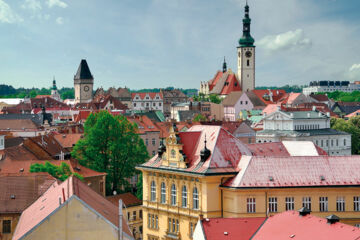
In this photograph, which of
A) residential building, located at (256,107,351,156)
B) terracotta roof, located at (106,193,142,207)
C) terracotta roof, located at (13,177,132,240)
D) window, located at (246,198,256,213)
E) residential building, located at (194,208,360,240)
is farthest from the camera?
residential building, located at (256,107,351,156)

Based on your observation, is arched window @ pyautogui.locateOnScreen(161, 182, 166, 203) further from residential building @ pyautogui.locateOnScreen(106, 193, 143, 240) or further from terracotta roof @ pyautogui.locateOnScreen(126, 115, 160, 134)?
terracotta roof @ pyautogui.locateOnScreen(126, 115, 160, 134)

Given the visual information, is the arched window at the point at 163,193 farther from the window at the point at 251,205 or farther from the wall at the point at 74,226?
the wall at the point at 74,226

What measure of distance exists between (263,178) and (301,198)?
3.39 meters

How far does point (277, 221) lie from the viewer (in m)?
44.3

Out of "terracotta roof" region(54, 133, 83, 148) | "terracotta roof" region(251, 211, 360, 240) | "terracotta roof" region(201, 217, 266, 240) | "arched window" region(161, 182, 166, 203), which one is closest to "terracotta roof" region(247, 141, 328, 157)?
"arched window" region(161, 182, 166, 203)

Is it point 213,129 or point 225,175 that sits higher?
point 213,129

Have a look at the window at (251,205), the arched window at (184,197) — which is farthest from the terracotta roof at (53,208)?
the window at (251,205)

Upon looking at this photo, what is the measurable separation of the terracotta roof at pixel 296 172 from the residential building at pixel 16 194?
14.8 metres

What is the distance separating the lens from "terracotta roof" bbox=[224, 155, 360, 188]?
175 feet

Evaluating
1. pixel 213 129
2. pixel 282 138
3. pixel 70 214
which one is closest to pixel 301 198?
pixel 213 129

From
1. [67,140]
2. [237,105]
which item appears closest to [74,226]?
[67,140]

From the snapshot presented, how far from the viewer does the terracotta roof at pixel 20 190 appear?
4994cm

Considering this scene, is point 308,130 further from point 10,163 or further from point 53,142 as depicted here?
point 10,163

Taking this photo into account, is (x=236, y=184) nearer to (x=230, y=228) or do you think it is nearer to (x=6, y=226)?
(x=230, y=228)
